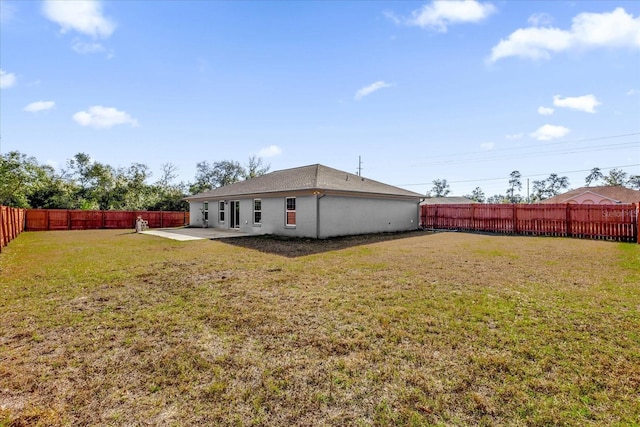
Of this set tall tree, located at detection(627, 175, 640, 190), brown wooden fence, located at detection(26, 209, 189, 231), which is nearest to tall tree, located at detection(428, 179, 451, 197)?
tall tree, located at detection(627, 175, 640, 190)

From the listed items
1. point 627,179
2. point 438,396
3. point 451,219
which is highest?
point 627,179

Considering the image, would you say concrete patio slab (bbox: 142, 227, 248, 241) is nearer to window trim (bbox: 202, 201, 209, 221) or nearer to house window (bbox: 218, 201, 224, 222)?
house window (bbox: 218, 201, 224, 222)

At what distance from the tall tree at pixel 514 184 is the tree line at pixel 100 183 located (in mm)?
53497

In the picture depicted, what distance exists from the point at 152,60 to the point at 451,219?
18109 mm

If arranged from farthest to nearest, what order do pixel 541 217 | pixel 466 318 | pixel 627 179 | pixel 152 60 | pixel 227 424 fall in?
pixel 627 179
pixel 541 217
pixel 152 60
pixel 466 318
pixel 227 424

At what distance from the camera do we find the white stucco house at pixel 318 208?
1325cm

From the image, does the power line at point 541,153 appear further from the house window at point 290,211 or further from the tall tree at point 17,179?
the tall tree at point 17,179

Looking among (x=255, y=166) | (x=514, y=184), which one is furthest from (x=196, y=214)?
(x=514, y=184)

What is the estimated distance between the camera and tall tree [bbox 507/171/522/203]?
63094mm

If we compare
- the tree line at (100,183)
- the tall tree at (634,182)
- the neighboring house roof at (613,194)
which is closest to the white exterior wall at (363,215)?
the tree line at (100,183)

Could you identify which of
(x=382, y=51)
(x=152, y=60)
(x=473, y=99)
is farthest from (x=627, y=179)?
(x=152, y=60)

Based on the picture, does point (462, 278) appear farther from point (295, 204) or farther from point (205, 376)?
point (295, 204)

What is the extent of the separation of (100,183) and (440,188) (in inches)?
2367

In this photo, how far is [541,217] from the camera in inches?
595
